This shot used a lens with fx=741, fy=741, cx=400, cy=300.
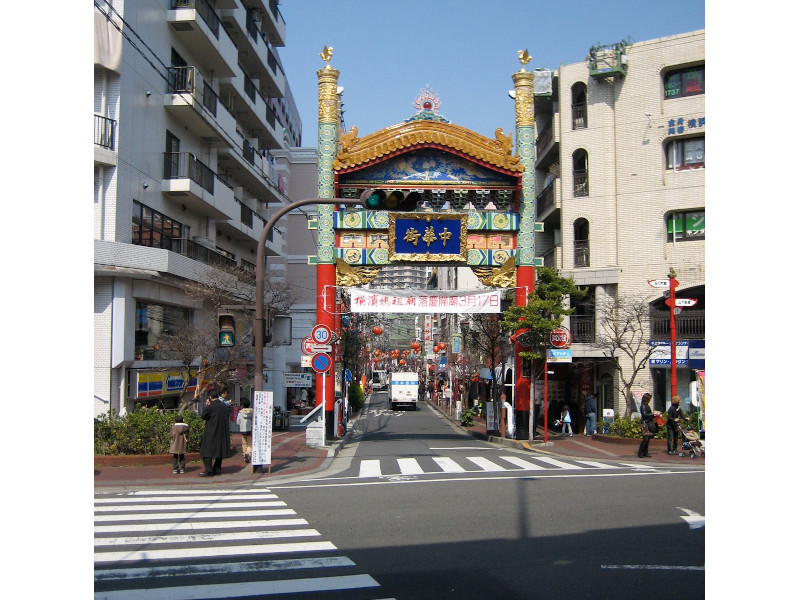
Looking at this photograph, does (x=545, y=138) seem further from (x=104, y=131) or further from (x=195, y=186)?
(x=104, y=131)

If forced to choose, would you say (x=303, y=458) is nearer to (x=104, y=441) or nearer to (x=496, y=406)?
(x=104, y=441)

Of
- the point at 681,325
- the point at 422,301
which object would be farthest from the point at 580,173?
the point at 422,301

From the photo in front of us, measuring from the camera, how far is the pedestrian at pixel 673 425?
70.1 feet

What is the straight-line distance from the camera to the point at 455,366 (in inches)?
2232

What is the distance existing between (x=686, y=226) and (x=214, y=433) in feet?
81.0

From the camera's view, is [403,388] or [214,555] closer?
[214,555]

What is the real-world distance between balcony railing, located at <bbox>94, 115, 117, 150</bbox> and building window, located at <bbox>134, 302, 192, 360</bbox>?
550 centimetres

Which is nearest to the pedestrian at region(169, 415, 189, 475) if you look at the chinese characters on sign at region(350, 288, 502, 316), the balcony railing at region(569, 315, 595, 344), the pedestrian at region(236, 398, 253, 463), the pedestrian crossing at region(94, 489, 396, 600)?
the pedestrian at region(236, 398, 253, 463)

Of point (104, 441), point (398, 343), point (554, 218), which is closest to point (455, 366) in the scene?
point (554, 218)

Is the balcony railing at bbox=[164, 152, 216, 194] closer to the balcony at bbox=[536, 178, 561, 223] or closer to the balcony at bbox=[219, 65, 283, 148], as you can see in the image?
the balcony at bbox=[219, 65, 283, 148]

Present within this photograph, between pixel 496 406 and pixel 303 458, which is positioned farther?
pixel 496 406

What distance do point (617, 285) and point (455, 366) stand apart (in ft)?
78.2

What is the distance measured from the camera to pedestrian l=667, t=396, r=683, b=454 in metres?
21.4

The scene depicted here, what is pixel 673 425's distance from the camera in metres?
21.6
